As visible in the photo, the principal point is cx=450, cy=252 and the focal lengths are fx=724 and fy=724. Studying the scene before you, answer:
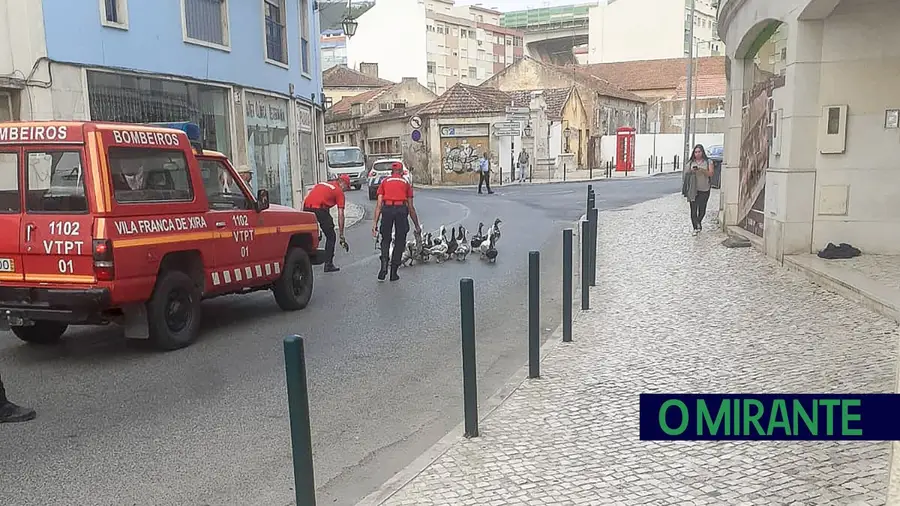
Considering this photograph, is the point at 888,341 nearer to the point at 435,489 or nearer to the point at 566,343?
the point at 566,343

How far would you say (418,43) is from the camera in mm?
80312

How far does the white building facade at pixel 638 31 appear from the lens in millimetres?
76688

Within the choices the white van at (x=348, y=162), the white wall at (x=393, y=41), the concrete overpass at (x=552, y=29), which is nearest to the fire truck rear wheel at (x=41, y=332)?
the white van at (x=348, y=162)

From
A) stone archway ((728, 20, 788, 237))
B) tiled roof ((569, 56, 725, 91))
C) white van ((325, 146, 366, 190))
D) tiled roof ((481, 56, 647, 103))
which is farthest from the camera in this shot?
tiled roof ((569, 56, 725, 91))

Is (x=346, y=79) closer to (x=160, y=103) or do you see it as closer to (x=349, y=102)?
(x=349, y=102)

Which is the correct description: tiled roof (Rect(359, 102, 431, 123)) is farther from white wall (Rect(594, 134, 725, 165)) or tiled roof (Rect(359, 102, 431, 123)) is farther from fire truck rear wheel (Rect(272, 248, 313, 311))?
fire truck rear wheel (Rect(272, 248, 313, 311))

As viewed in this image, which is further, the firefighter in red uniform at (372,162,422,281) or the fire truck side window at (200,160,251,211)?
the firefighter in red uniform at (372,162,422,281)

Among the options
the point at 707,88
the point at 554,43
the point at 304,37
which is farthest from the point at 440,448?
the point at 554,43

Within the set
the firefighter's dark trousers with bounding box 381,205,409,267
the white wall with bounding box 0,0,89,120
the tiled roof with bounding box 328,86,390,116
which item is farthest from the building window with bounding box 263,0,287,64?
the tiled roof with bounding box 328,86,390,116

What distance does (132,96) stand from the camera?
42.7ft

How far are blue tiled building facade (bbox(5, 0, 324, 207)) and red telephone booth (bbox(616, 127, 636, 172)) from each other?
29.0m

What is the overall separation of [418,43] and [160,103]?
69689 millimetres

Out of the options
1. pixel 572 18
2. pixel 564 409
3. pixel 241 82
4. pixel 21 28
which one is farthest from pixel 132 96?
pixel 572 18

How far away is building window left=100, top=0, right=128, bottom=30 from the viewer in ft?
40.2
